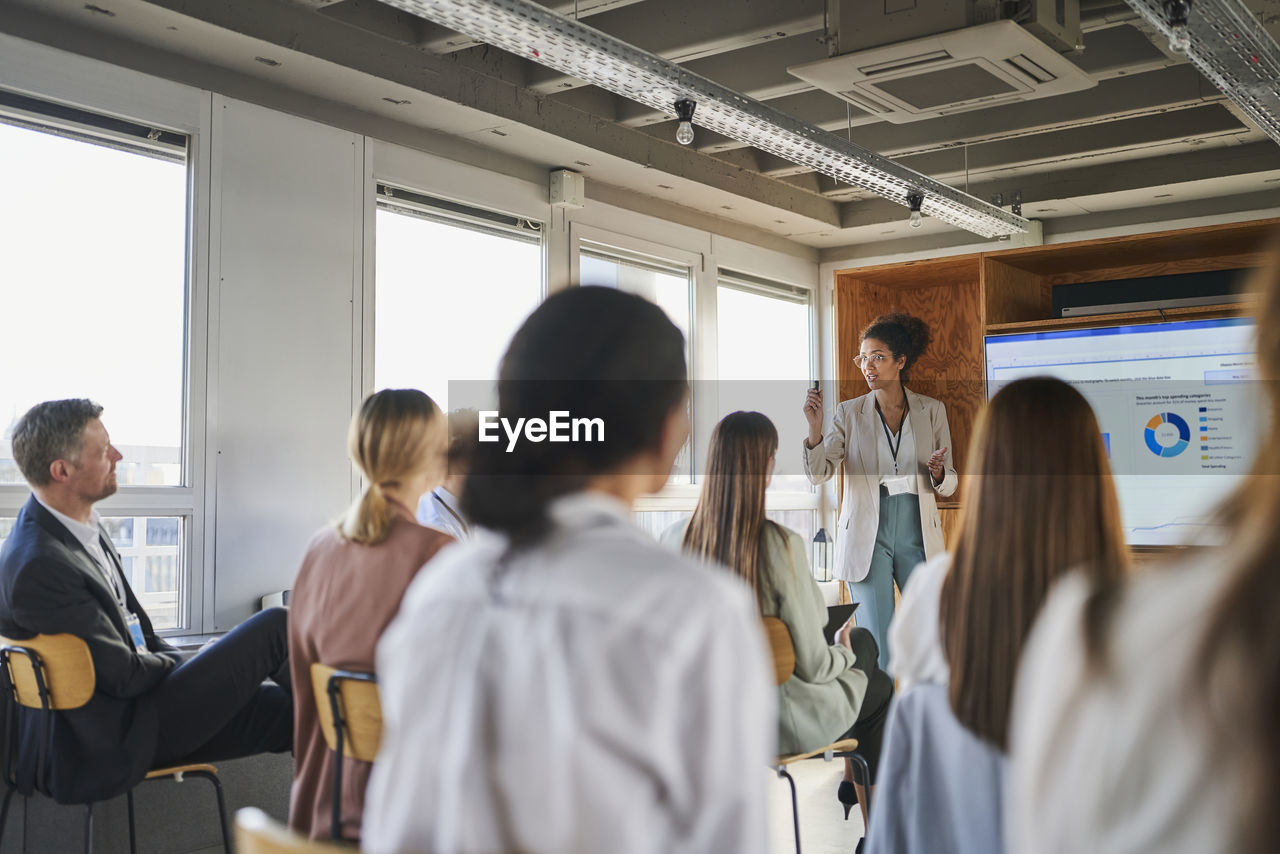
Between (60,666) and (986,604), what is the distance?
1.91m

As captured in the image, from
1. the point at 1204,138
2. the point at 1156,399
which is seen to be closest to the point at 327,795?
the point at 1156,399

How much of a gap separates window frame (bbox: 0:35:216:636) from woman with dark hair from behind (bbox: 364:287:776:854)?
10.2 feet

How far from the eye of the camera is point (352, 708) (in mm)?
1874

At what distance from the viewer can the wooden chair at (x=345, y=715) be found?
1.86m

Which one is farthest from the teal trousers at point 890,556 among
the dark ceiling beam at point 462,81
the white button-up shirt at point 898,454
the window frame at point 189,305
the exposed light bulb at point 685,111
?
the window frame at point 189,305

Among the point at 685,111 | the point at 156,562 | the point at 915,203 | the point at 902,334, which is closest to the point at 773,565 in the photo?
the point at 685,111

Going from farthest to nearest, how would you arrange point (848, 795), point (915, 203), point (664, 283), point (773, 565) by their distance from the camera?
point (664, 283), point (915, 203), point (848, 795), point (773, 565)

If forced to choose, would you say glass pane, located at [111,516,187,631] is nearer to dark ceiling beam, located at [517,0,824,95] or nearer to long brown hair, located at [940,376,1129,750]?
dark ceiling beam, located at [517,0,824,95]

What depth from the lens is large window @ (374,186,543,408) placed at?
462 cm

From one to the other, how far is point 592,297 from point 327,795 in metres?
1.33

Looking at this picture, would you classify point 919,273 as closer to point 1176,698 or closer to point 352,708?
point 352,708

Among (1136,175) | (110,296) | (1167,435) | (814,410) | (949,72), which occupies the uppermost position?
(1136,175)

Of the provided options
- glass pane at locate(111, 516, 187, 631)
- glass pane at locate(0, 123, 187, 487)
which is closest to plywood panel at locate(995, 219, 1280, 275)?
glass pane at locate(0, 123, 187, 487)

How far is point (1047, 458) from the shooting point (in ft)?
4.82
